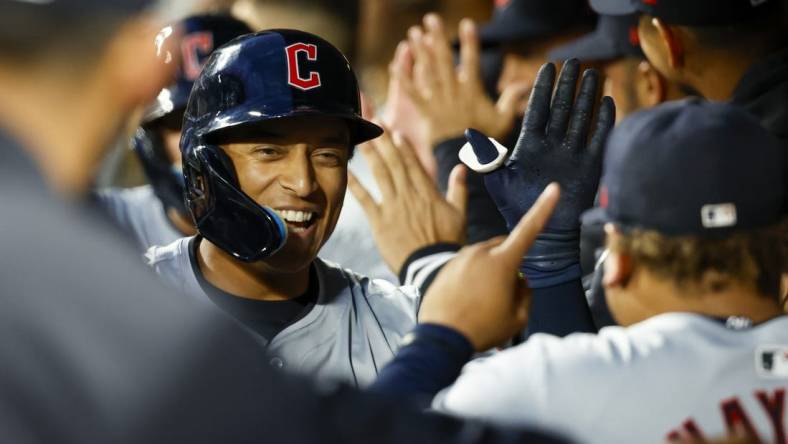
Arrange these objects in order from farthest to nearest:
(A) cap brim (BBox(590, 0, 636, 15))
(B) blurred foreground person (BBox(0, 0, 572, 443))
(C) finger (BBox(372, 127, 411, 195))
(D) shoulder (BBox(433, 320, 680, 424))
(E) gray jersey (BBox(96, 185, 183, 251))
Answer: (E) gray jersey (BBox(96, 185, 183, 251)) → (A) cap brim (BBox(590, 0, 636, 15)) → (C) finger (BBox(372, 127, 411, 195)) → (D) shoulder (BBox(433, 320, 680, 424)) → (B) blurred foreground person (BBox(0, 0, 572, 443))

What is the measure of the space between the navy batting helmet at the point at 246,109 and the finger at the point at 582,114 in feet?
1.97

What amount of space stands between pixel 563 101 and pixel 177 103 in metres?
1.89

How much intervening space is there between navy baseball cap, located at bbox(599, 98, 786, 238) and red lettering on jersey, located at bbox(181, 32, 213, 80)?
103 inches

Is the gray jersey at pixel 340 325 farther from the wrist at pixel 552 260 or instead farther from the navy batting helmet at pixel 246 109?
the wrist at pixel 552 260

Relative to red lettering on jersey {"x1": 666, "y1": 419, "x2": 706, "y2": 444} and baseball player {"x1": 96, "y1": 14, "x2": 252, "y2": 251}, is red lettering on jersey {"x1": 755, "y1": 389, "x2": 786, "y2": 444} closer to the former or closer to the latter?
red lettering on jersey {"x1": 666, "y1": 419, "x2": 706, "y2": 444}

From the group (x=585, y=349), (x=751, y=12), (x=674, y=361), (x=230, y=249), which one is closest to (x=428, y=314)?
(x=585, y=349)

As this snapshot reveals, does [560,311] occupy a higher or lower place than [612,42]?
lower

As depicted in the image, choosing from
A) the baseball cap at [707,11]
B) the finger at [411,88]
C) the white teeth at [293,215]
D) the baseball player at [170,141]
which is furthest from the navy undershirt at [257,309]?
the baseball cap at [707,11]

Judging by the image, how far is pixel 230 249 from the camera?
3.29m

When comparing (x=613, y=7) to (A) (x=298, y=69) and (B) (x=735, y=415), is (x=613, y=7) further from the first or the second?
(B) (x=735, y=415)

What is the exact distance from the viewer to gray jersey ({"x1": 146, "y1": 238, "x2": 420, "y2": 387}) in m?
3.30

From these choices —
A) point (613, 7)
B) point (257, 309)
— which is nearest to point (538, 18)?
point (613, 7)

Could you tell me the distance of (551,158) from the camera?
10.8 ft

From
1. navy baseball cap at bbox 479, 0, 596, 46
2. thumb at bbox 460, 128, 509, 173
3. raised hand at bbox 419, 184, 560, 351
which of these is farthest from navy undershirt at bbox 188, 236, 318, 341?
navy baseball cap at bbox 479, 0, 596, 46
